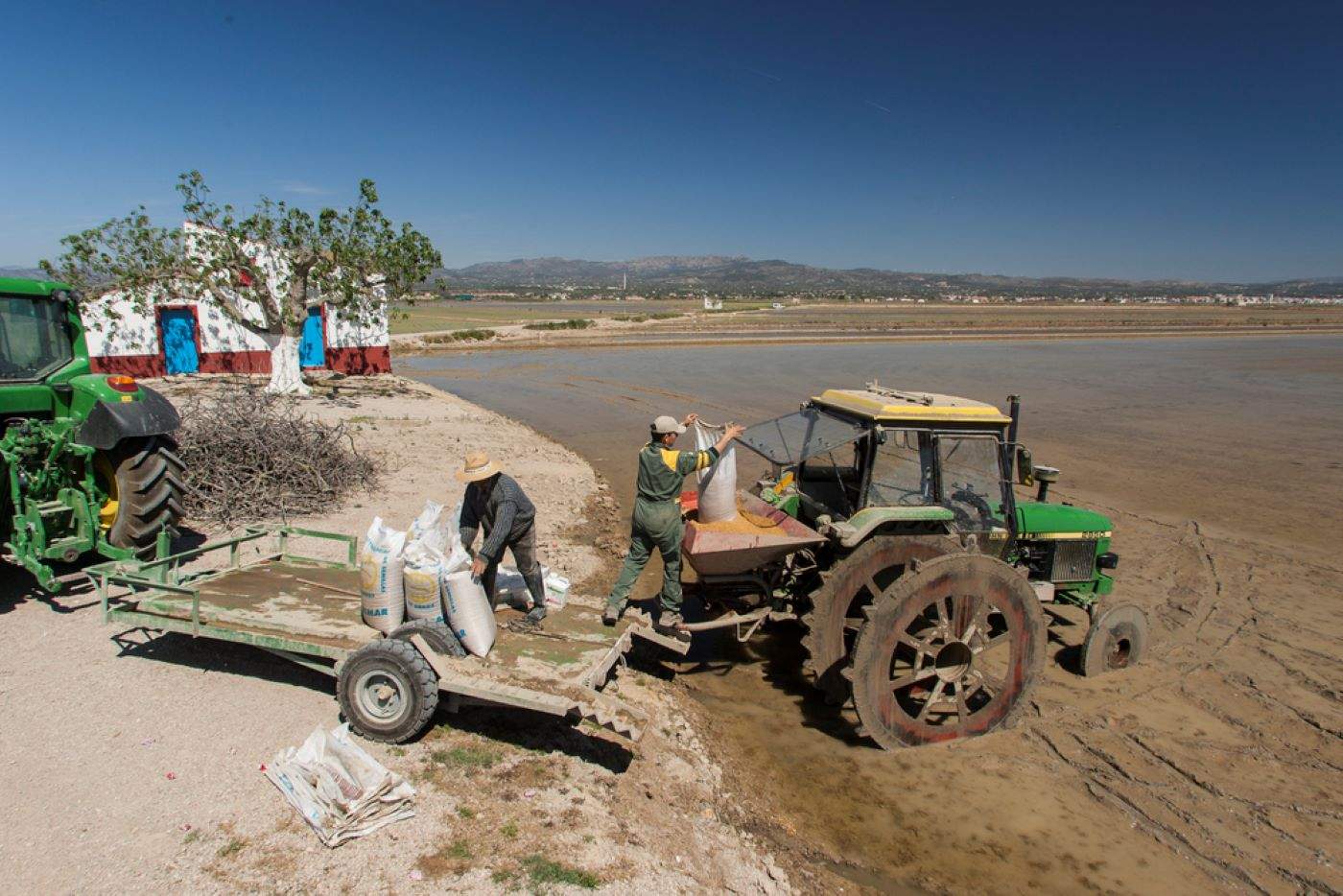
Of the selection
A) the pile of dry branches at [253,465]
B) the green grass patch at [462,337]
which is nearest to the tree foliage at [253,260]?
the pile of dry branches at [253,465]

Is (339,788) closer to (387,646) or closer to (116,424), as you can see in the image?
(387,646)

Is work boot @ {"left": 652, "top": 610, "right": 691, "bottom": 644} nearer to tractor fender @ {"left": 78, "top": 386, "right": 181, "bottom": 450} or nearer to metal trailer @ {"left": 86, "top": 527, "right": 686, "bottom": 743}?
metal trailer @ {"left": 86, "top": 527, "right": 686, "bottom": 743}

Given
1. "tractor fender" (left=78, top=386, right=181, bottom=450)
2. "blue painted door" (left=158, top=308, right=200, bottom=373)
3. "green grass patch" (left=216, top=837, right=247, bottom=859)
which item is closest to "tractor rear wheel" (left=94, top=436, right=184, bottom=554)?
"tractor fender" (left=78, top=386, right=181, bottom=450)

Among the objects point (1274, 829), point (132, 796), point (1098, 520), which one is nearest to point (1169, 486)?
point (1098, 520)

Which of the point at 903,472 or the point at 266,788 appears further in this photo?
the point at 903,472

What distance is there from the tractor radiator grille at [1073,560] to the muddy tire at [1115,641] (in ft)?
1.28

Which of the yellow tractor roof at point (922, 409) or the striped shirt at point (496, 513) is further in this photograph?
the yellow tractor roof at point (922, 409)

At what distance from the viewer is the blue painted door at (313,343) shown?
78.0ft

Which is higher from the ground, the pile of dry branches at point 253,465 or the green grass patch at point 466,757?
the pile of dry branches at point 253,465

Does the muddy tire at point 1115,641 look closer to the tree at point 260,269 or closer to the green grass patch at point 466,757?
the green grass patch at point 466,757

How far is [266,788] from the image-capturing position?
4305 millimetres

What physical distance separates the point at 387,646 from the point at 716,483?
2615mm

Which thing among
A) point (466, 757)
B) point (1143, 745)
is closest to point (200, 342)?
point (466, 757)

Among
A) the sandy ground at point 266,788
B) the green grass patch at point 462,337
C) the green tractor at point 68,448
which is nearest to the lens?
the sandy ground at point 266,788
